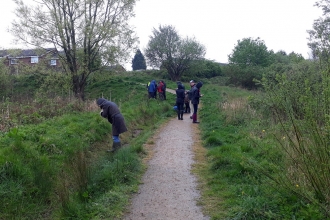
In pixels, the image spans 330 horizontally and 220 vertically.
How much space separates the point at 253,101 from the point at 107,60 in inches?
589

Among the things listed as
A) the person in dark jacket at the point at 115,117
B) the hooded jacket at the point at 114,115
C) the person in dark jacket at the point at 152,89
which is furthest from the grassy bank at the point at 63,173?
the person in dark jacket at the point at 152,89

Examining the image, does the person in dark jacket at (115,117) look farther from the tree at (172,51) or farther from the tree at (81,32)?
the tree at (172,51)

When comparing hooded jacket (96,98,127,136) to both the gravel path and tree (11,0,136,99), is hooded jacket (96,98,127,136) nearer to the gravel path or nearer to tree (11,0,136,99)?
the gravel path

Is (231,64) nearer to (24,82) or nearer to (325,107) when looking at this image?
(24,82)

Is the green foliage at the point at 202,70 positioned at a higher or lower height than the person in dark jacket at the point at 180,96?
higher

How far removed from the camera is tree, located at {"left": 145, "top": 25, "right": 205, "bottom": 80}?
44031 millimetres

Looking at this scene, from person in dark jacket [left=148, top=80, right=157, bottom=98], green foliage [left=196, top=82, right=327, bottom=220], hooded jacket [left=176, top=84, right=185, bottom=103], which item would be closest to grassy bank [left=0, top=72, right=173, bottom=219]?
green foliage [left=196, top=82, right=327, bottom=220]

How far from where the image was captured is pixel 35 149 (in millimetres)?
7727

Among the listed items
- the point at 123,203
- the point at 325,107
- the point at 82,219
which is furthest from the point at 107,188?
the point at 325,107

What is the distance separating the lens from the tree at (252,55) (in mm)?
46406

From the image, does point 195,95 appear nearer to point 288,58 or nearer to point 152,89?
point 152,89

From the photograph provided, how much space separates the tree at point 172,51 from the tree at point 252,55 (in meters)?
5.19

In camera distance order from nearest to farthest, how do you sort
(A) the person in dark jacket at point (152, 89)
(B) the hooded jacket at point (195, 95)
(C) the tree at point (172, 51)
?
(B) the hooded jacket at point (195, 95) < (A) the person in dark jacket at point (152, 89) < (C) the tree at point (172, 51)

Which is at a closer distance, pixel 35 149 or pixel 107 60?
pixel 35 149
